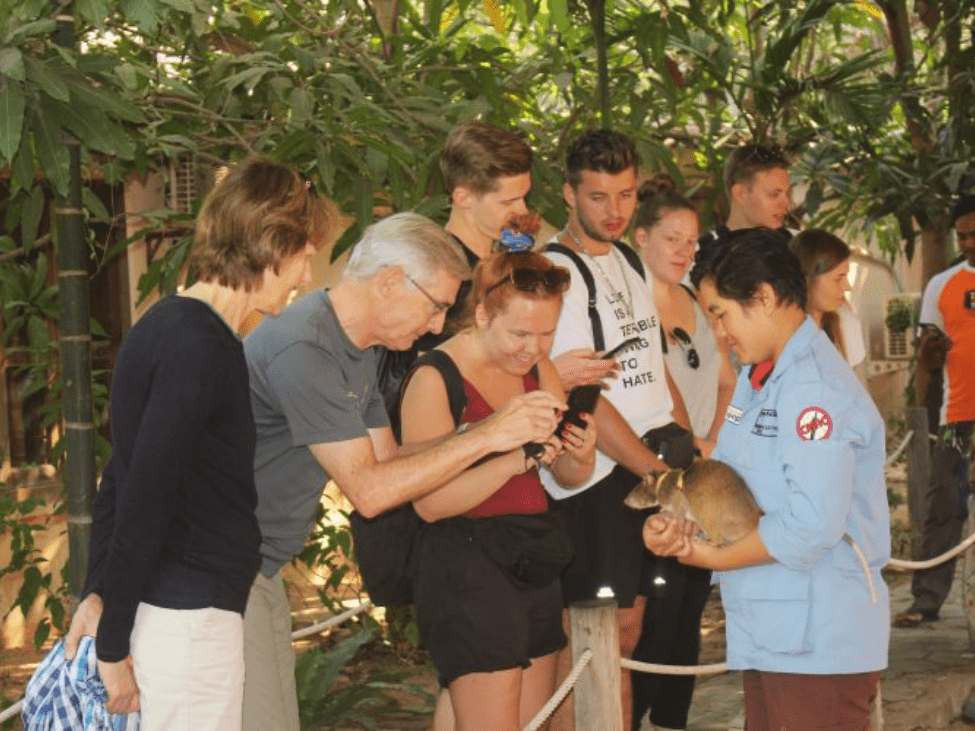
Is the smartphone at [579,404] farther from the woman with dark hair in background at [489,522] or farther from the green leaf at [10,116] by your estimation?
the green leaf at [10,116]

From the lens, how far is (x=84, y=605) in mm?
3266

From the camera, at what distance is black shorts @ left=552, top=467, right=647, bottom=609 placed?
4984mm

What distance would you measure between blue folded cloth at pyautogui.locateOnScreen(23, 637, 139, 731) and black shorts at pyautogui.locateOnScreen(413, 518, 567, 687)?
1027 mm

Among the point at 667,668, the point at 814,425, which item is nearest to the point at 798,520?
the point at 814,425

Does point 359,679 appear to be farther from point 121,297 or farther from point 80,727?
point 80,727

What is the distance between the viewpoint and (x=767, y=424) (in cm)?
370

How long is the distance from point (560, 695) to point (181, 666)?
1.36m

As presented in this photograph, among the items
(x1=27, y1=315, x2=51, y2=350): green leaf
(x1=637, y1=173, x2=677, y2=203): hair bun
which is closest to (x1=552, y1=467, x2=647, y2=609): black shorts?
(x1=637, y1=173, x2=677, y2=203): hair bun

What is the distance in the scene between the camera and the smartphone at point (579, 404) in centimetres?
439

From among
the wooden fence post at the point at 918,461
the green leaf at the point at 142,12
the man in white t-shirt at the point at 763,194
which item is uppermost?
the green leaf at the point at 142,12

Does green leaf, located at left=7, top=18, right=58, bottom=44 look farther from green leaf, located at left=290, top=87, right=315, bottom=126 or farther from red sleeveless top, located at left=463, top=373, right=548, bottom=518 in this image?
green leaf, located at left=290, top=87, right=315, bottom=126

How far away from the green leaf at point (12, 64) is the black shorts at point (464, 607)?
4.84 ft

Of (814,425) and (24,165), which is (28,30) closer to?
(24,165)

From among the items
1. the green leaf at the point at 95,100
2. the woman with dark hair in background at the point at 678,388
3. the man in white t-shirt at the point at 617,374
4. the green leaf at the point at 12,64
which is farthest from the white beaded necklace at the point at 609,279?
the green leaf at the point at 12,64
